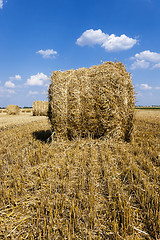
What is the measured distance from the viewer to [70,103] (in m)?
4.30

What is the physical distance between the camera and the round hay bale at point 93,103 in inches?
165

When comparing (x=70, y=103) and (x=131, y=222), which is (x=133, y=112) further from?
(x=131, y=222)

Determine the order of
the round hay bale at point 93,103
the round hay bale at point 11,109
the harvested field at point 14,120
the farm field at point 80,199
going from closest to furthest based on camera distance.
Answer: the farm field at point 80,199
the round hay bale at point 93,103
the harvested field at point 14,120
the round hay bale at point 11,109

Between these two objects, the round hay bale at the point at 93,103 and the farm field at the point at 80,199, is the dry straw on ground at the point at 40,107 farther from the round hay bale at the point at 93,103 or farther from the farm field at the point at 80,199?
the farm field at the point at 80,199

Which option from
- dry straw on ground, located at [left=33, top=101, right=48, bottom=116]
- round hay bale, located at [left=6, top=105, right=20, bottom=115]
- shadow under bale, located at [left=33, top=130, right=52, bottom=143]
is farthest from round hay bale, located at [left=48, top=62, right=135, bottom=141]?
round hay bale, located at [left=6, top=105, right=20, bottom=115]

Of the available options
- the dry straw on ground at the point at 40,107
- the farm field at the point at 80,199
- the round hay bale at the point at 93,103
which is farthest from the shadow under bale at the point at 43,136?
the dry straw on ground at the point at 40,107

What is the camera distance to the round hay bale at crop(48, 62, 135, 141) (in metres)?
4.20

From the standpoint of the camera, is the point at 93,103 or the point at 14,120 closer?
the point at 93,103

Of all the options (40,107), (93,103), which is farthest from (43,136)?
(40,107)

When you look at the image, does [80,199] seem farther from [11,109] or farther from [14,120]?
[11,109]

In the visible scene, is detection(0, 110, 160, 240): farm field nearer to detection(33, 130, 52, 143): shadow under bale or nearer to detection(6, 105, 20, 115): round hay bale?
detection(33, 130, 52, 143): shadow under bale

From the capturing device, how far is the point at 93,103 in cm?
425

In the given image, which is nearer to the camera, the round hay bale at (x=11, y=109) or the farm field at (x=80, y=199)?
the farm field at (x=80, y=199)

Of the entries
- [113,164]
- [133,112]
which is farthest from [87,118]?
[113,164]
